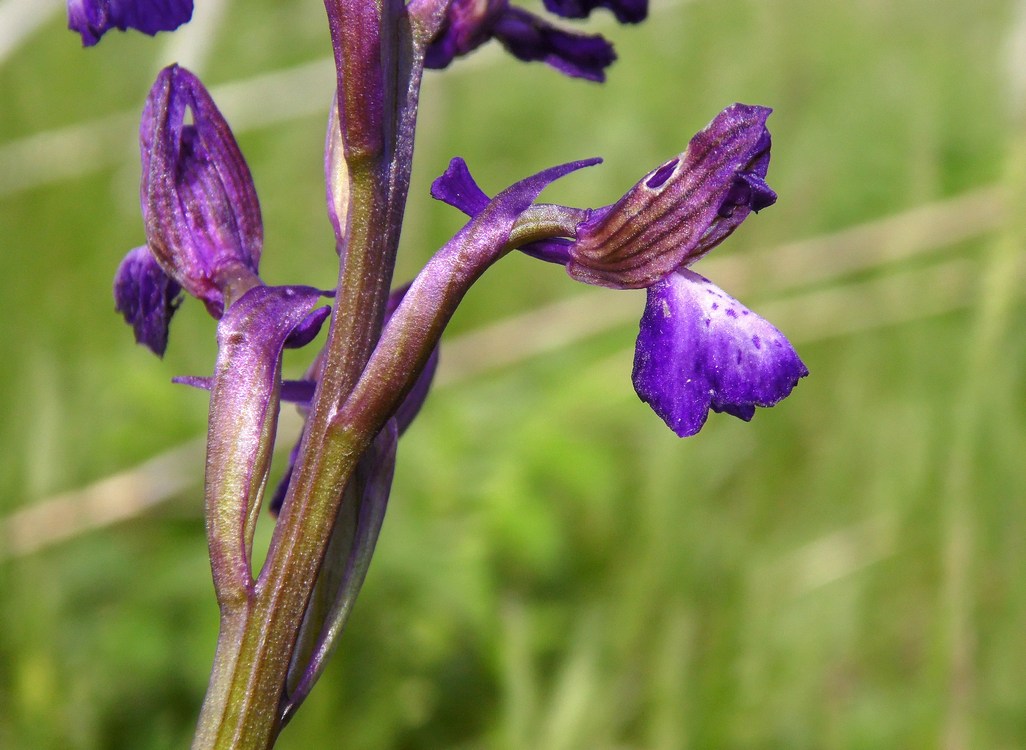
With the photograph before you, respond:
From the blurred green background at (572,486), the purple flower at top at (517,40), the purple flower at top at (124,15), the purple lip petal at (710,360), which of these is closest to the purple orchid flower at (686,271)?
the purple lip petal at (710,360)

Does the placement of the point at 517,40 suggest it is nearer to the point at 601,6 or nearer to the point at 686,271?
the point at 601,6

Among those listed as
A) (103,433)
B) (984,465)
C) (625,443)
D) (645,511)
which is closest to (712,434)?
(625,443)

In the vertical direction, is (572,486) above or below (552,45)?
below

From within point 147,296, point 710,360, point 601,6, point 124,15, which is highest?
point 601,6

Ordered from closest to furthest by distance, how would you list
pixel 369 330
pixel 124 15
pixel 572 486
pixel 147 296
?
pixel 369 330 < pixel 124 15 < pixel 147 296 < pixel 572 486

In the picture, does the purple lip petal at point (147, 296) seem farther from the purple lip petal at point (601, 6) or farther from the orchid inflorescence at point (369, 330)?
the purple lip petal at point (601, 6)

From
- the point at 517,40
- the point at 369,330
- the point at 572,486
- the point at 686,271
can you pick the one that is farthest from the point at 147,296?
the point at 572,486
